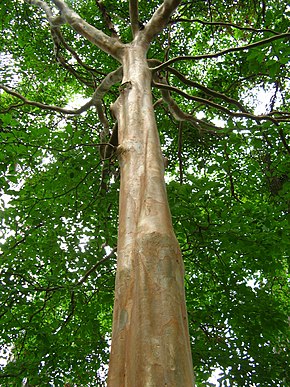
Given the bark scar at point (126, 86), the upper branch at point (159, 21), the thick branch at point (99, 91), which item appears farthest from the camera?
the upper branch at point (159, 21)

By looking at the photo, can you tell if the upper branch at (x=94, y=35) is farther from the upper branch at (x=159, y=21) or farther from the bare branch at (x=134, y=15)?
the upper branch at (x=159, y=21)

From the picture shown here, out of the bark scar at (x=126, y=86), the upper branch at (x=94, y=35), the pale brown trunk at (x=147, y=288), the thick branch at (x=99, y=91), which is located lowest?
the pale brown trunk at (x=147, y=288)

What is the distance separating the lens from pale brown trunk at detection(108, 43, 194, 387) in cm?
178

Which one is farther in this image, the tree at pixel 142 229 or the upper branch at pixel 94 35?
the upper branch at pixel 94 35

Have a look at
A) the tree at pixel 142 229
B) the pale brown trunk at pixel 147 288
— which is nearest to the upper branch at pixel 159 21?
the tree at pixel 142 229

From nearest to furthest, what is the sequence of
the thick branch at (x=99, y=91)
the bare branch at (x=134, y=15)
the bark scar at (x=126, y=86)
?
the bark scar at (x=126, y=86) < the thick branch at (x=99, y=91) < the bare branch at (x=134, y=15)

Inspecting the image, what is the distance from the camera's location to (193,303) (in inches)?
242

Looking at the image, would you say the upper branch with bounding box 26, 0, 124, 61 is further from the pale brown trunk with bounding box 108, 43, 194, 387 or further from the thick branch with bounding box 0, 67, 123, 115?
the pale brown trunk with bounding box 108, 43, 194, 387

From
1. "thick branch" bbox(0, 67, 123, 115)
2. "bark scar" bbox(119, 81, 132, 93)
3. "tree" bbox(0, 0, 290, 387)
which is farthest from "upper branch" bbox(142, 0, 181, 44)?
"bark scar" bbox(119, 81, 132, 93)

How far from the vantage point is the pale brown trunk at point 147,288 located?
A: 1784mm

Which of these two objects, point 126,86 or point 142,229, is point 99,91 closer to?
point 126,86

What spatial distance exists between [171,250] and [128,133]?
176 cm

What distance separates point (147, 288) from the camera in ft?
7.02

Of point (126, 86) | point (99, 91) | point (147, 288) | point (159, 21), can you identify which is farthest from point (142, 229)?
point (159, 21)
